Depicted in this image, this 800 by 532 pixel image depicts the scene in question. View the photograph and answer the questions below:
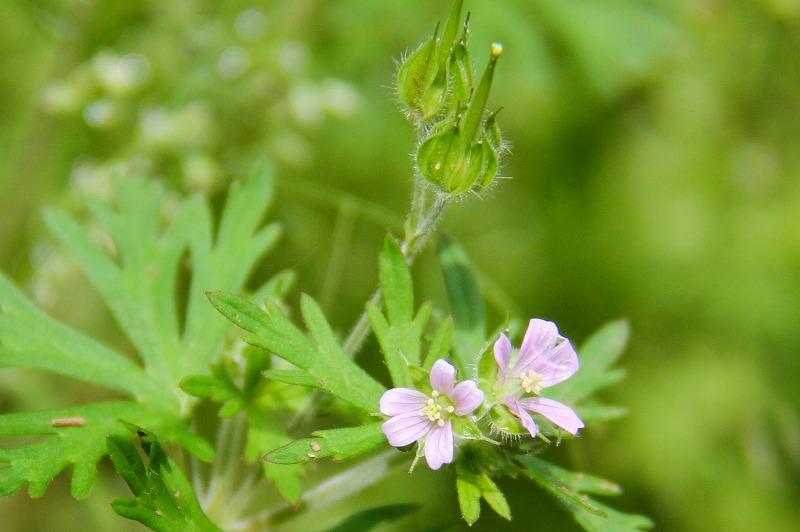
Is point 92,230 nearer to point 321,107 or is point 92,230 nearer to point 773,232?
point 321,107

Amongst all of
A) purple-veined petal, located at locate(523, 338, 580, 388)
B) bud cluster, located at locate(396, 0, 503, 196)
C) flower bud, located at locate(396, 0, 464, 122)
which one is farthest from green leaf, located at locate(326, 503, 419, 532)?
flower bud, located at locate(396, 0, 464, 122)

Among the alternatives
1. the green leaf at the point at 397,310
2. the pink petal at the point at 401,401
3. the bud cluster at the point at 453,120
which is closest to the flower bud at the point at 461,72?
the bud cluster at the point at 453,120

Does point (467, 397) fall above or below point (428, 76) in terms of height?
below

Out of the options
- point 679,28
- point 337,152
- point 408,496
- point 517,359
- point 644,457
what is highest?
point 679,28

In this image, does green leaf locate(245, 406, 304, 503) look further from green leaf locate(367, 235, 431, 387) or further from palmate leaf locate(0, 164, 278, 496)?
green leaf locate(367, 235, 431, 387)

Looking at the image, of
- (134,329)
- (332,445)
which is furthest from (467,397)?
(134,329)

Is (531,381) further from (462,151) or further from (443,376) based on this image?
(462,151)

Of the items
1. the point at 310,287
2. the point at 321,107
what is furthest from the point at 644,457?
the point at 321,107
